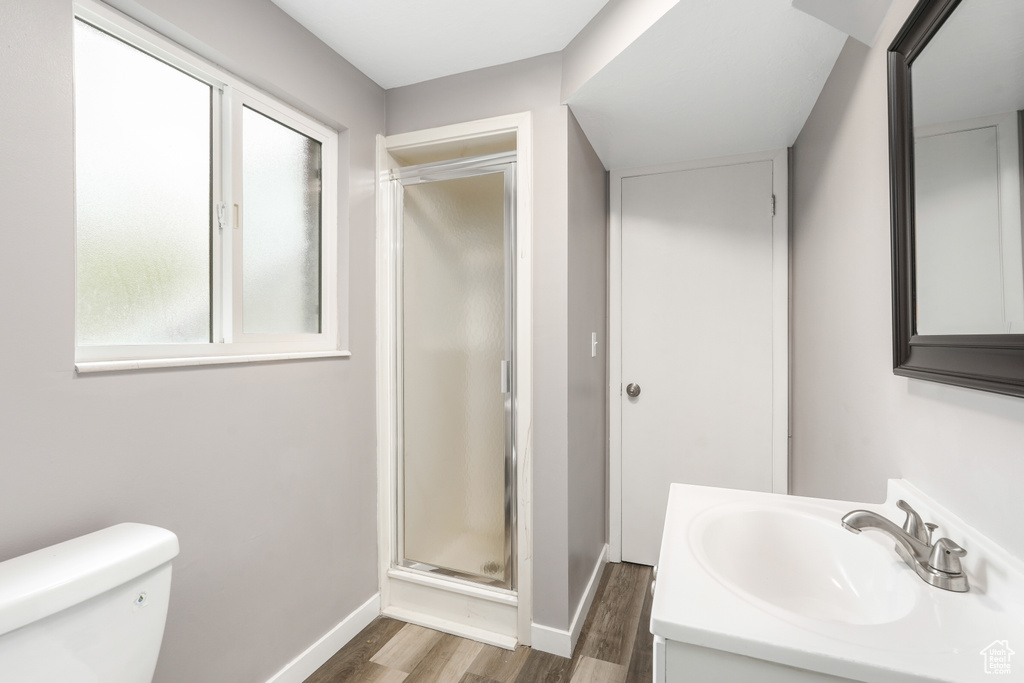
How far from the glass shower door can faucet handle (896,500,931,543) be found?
1.29 meters

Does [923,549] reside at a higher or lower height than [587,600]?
higher

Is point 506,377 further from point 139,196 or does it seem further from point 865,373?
point 139,196

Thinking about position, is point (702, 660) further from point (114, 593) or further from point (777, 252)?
point (777, 252)

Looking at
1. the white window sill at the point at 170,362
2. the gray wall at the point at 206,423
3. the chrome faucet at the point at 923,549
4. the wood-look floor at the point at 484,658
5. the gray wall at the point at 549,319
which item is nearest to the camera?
the chrome faucet at the point at 923,549

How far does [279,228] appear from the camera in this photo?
5.68 ft

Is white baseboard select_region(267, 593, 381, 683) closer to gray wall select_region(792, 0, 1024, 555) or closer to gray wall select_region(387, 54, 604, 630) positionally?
gray wall select_region(387, 54, 604, 630)

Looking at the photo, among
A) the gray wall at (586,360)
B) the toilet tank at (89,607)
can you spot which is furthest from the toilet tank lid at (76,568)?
the gray wall at (586,360)

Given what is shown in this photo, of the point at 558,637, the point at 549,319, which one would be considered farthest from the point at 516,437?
the point at 558,637

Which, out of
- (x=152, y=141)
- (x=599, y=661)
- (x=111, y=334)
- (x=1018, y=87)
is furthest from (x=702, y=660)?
(x=152, y=141)

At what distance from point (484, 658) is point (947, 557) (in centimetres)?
157

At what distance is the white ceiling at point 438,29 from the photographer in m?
1.57

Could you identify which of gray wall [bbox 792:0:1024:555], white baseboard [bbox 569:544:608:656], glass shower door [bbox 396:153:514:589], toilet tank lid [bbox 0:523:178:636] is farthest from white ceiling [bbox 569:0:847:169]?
white baseboard [bbox 569:544:608:656]

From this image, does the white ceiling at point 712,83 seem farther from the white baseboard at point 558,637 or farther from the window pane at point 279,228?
the white baseboard at point 558,637

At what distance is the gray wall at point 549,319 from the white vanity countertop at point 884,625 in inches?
38.4
